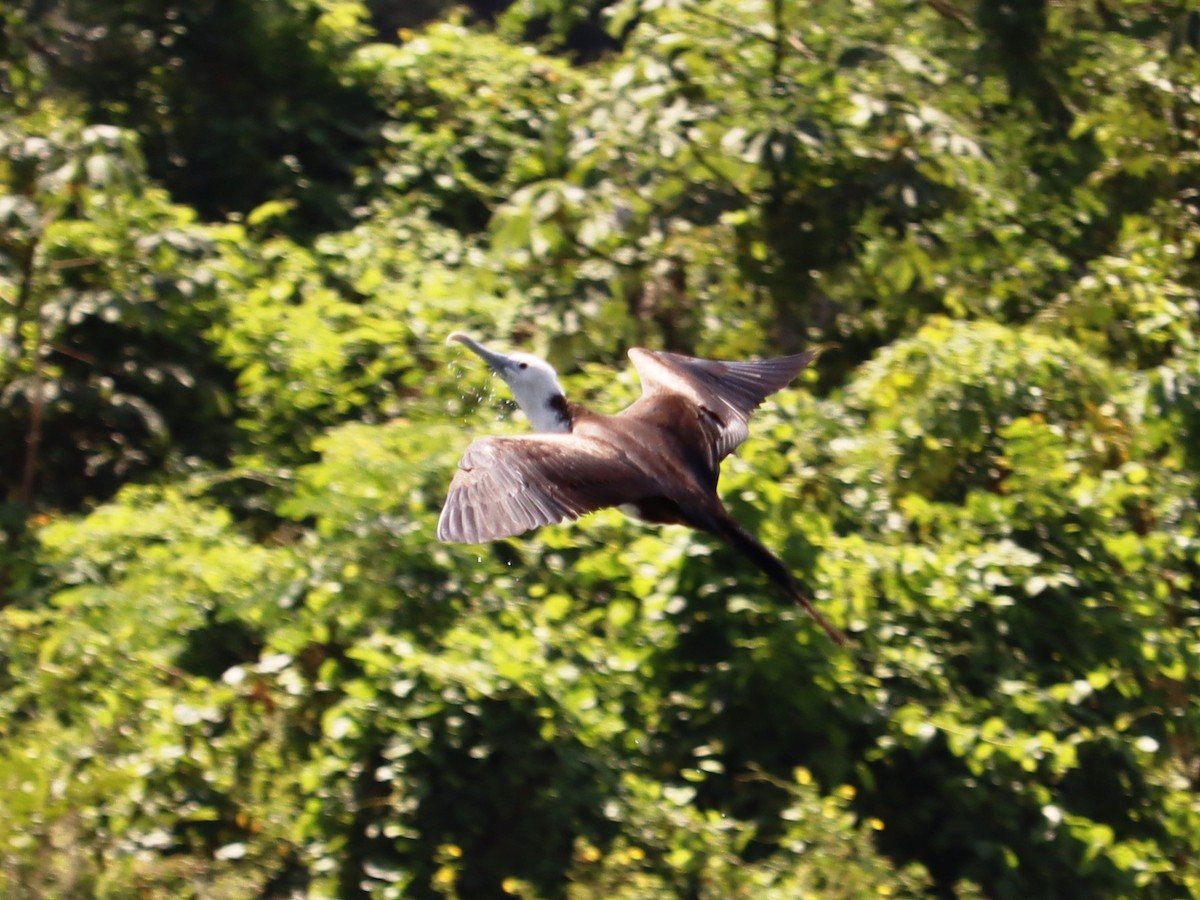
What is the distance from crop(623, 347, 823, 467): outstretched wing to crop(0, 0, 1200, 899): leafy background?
0.91 metres

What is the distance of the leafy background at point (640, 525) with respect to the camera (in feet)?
16.5

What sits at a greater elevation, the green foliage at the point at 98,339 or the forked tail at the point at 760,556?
the forked tail at the point at 760,556

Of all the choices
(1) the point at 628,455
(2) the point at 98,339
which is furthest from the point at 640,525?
(2) the point at 98,339

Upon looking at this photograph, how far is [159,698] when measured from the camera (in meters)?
5.38

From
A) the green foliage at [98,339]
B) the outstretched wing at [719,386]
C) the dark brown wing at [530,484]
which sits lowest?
the green foliage at [98,339]

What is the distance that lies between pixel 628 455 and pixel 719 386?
0.64 metres

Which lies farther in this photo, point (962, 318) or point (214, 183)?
point (214, 183)

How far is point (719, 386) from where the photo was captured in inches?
173

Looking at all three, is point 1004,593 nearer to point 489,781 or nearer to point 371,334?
point 489,781

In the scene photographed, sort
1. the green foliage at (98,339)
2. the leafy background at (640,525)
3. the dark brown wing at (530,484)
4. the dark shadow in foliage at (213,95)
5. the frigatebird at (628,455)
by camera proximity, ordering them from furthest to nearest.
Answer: the dark shadow in foliage at (213,95) → the green foliage at (98,339) → the leafy background at (640,525) → the frigatebird at (628,455) → the dark brown wing at (530,484)

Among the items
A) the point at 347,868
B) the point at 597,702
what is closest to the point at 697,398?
the point at 597,702

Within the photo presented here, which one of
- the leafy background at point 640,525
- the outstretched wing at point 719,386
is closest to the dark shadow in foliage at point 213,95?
the leafy background at point 640,525

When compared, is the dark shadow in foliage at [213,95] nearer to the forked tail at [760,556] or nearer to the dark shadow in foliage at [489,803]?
the dark shadow in foliage at [489,803]

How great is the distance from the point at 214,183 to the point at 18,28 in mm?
1087
